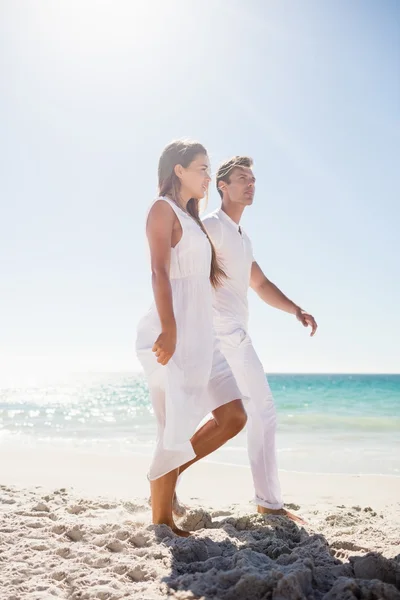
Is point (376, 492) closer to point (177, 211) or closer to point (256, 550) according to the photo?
point (256, 550)

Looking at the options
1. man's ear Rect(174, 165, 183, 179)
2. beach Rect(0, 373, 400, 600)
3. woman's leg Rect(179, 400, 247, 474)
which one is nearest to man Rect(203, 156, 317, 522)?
beach Rect(0, 373, 400, 600)

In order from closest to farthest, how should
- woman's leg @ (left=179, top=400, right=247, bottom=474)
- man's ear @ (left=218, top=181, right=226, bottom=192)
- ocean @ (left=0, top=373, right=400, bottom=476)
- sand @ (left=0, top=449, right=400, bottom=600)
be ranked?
sand @ (left=0, top=449, right=400, bottom=600) → woman's leg @ (left=179, top=400, right=247, bottom=474) → man's ear @ (left=218, top=181, right=226, bottom=192) → ocean @ (left=0, top=373, right=400, bottom=476)

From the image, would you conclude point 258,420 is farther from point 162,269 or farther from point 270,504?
point 162,269

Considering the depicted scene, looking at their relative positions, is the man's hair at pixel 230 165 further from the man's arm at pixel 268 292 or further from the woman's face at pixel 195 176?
the woman's face at pixel 195 176

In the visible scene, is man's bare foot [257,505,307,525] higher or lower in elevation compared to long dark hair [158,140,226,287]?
lower

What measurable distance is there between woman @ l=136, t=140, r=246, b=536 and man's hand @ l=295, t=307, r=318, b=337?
40.8 inches

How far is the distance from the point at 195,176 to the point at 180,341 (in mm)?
958

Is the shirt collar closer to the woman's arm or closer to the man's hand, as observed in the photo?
the man's hand

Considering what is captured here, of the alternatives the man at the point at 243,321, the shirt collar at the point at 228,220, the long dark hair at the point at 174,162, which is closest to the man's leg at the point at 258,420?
the man at the point at 243,321

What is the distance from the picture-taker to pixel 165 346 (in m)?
2.76

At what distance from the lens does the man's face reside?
398cm

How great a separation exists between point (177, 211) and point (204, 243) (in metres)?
0.24

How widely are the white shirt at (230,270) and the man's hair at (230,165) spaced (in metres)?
0.26

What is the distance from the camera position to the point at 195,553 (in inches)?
98.3
